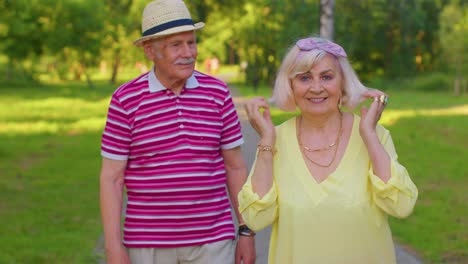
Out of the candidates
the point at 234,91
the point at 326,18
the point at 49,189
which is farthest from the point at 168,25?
the point at 234,91

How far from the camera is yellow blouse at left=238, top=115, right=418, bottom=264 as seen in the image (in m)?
3.47

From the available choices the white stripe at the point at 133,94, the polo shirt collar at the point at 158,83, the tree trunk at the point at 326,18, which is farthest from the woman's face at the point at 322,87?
the tree trunk at the point at 326,18

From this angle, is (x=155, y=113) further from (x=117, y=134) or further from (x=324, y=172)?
(x=324, y=172)

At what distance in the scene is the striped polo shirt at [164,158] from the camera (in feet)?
13.0

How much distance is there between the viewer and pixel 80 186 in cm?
1289

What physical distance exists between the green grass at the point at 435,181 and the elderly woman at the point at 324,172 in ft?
15.1

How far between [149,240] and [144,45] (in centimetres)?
88

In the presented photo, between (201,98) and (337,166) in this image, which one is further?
(201,98)

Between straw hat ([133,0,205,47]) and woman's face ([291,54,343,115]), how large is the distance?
67 centimetres

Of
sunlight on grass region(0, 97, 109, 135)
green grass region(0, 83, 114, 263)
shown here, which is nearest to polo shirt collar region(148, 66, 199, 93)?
green grass region(0, 83, 114, 263)

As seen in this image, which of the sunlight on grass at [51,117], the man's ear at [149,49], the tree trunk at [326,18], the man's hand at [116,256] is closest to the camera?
the man's hand at [116,256]

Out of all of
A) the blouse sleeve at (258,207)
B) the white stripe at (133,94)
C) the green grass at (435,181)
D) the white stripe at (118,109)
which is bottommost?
the green grass at (435,181)

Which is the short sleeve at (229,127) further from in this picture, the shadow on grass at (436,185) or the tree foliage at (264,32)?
the tree foliage at (264,32)

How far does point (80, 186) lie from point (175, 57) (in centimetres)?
919
